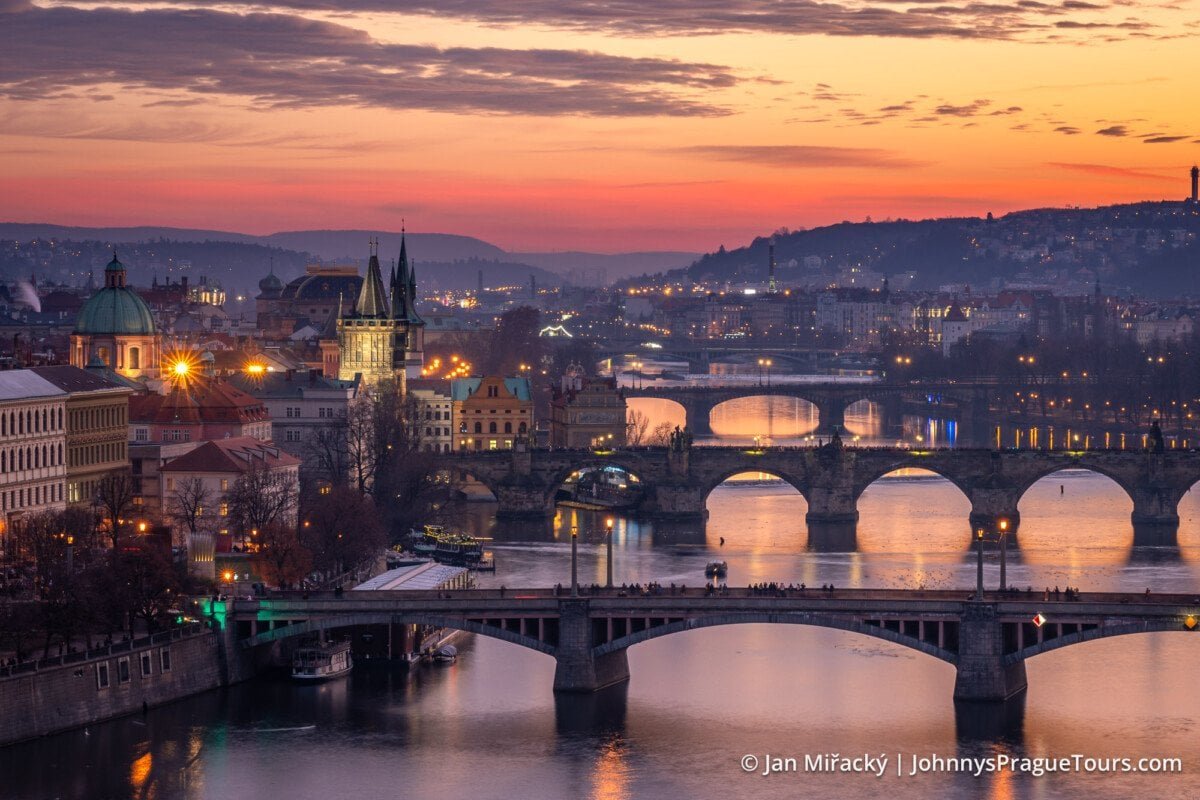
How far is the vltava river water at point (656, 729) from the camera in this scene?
51344 millimetres

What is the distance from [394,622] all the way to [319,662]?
2087 mm

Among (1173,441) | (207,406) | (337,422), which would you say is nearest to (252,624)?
(207,406)

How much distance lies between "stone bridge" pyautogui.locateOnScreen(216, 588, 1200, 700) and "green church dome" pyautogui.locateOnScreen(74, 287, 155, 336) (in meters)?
35.9

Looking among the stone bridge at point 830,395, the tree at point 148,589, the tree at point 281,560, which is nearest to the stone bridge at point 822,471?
the tree at point 281,560

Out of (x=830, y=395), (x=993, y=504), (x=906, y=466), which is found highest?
(x=830, y=395)

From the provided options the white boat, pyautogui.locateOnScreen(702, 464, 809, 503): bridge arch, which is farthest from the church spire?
the white boat

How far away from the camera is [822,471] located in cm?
9875

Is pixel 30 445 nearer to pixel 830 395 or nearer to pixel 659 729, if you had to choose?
pixel 659 729

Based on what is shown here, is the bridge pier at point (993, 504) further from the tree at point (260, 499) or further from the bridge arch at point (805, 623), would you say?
the bridge arch at point (805, 623)

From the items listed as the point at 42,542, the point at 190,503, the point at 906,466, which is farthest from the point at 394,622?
the point at 906,466

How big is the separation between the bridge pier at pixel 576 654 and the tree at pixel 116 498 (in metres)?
12.2

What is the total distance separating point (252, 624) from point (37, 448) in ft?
44.2

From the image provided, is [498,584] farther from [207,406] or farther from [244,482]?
[207,406]

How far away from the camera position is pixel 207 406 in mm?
84250
